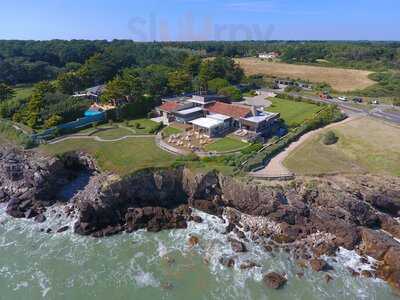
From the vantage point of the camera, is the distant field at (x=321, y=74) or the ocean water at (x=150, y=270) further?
the distant field at (x=321, y=74)

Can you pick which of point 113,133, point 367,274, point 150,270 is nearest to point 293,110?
point 113,133

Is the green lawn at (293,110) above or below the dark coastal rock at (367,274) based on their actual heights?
above

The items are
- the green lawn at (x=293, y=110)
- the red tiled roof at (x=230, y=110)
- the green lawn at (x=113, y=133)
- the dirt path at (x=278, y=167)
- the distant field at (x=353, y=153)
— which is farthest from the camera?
the green lawn at (x=293, y=110)

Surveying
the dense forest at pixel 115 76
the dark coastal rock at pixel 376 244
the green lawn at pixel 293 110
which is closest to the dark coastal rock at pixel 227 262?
the dark coastal rock at pixel 376 244

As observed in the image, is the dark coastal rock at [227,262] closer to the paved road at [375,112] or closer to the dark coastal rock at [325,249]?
the dark coastal rock at [325,249]

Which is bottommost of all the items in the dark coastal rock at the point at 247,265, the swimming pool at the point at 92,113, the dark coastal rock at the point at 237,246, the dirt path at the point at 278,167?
the dark coastal rock at the point at 247,265

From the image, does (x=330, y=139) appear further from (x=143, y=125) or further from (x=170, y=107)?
(x=143, y=125)
